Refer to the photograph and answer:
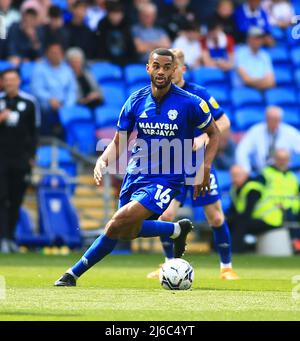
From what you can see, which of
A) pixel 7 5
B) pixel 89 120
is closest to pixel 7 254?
pixel 89 120

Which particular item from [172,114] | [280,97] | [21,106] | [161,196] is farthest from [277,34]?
[161,196]

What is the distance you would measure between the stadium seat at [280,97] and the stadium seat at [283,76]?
0.36 m

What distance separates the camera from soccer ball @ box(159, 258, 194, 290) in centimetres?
1103

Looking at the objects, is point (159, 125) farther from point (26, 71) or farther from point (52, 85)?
point (26, 71)

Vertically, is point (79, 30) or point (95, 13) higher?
point (95, 13)

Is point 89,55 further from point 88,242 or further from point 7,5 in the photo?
point 88,242

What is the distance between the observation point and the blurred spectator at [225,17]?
2269 cm

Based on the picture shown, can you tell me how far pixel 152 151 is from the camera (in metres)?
11.1

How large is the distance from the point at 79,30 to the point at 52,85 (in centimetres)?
193

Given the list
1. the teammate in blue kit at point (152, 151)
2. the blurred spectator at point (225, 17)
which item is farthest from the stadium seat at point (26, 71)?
the teammate in blue kit at point (152, 151)

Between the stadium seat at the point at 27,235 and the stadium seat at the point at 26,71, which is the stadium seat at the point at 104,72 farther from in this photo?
the stadium seat at the point at 27,235

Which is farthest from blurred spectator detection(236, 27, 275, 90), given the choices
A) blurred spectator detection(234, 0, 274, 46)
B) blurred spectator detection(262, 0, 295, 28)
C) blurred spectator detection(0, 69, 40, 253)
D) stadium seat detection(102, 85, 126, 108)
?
blurred spectator detection(0, 69, 40, 253)

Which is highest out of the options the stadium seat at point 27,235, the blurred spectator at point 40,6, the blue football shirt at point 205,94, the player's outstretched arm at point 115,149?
the blurred spectator at point 40,6

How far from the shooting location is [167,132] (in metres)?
11.0
